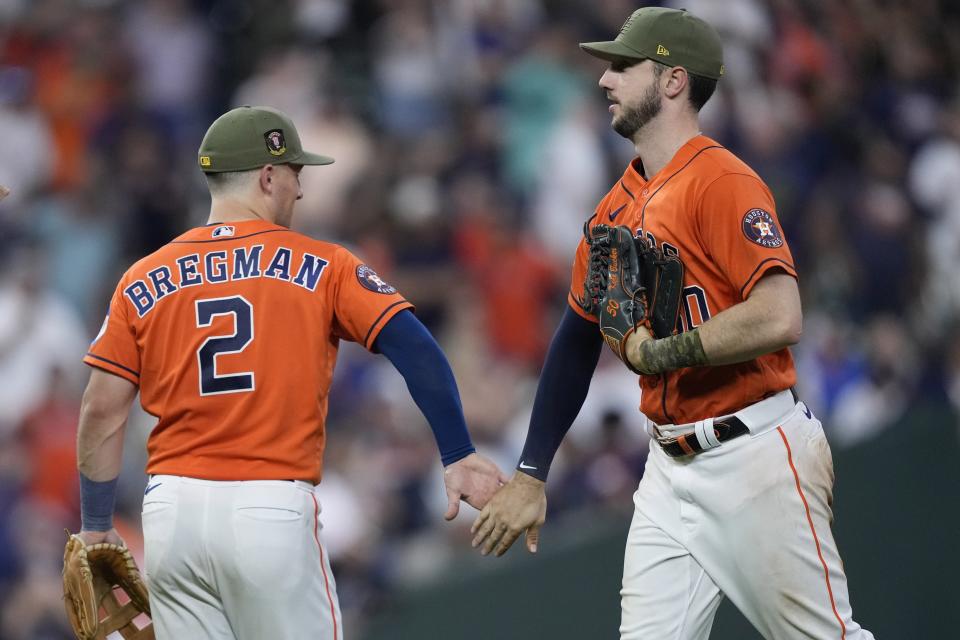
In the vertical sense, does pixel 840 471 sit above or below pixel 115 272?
below

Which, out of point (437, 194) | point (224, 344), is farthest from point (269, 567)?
point (437, 194)

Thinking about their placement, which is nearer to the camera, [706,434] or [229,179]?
[706,434]

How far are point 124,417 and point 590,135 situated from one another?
6429 millimetres

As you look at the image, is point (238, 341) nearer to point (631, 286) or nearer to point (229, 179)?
point (229, 179)

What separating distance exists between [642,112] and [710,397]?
35.7 inches

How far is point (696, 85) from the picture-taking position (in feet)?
14.7

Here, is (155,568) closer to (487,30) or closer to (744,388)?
(744,388)

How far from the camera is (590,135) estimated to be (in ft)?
34.3

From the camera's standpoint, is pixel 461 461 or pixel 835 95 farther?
pixel 835 95

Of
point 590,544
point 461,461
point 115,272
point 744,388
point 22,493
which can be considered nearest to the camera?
point 744,388

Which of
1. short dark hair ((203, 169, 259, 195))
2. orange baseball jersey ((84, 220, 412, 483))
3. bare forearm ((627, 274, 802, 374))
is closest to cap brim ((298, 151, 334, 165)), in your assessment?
Result: short dark hair ((203, 169, 259, 195))

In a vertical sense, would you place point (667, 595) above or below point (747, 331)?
below

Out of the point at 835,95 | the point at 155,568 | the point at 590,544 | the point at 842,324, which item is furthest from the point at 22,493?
the point at 835,95

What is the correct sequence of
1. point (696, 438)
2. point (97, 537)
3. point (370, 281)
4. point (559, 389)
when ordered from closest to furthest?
point (696, 438) < point (370, 281) < point (97, 537) < point (559, 389)
